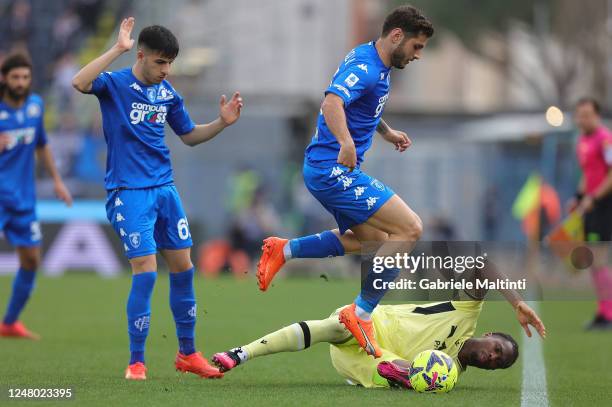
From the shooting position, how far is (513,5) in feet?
148

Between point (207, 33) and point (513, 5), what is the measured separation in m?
16.5

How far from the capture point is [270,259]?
7.98 meters

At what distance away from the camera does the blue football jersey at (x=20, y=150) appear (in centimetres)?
1058

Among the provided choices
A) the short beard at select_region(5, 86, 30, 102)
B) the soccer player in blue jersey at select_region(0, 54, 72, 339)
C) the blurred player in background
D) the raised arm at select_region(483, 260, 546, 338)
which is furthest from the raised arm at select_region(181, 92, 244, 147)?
the blurred player in background

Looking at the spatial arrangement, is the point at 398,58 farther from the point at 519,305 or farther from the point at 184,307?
the point at 184,307

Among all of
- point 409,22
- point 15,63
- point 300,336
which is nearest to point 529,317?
point 300,336

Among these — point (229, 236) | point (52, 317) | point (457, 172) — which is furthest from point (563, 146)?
point (52, 317)

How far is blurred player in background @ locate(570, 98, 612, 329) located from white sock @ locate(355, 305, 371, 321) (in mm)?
5933

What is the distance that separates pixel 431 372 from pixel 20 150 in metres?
5.27

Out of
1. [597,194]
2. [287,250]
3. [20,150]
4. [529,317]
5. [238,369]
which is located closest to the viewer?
[529,317]

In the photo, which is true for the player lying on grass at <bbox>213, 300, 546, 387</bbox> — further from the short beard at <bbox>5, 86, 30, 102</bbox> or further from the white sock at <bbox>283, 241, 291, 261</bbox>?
the short beard at <bbox>5, 86, 30, 102</bbox>

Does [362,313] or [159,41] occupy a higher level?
[159,41]

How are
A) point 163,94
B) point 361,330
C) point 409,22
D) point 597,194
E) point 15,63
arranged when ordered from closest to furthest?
point 361,330 → point 409,22 → point 163,94 → point 15,63 → point 597,194

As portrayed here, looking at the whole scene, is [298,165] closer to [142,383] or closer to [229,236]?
[229,236]
